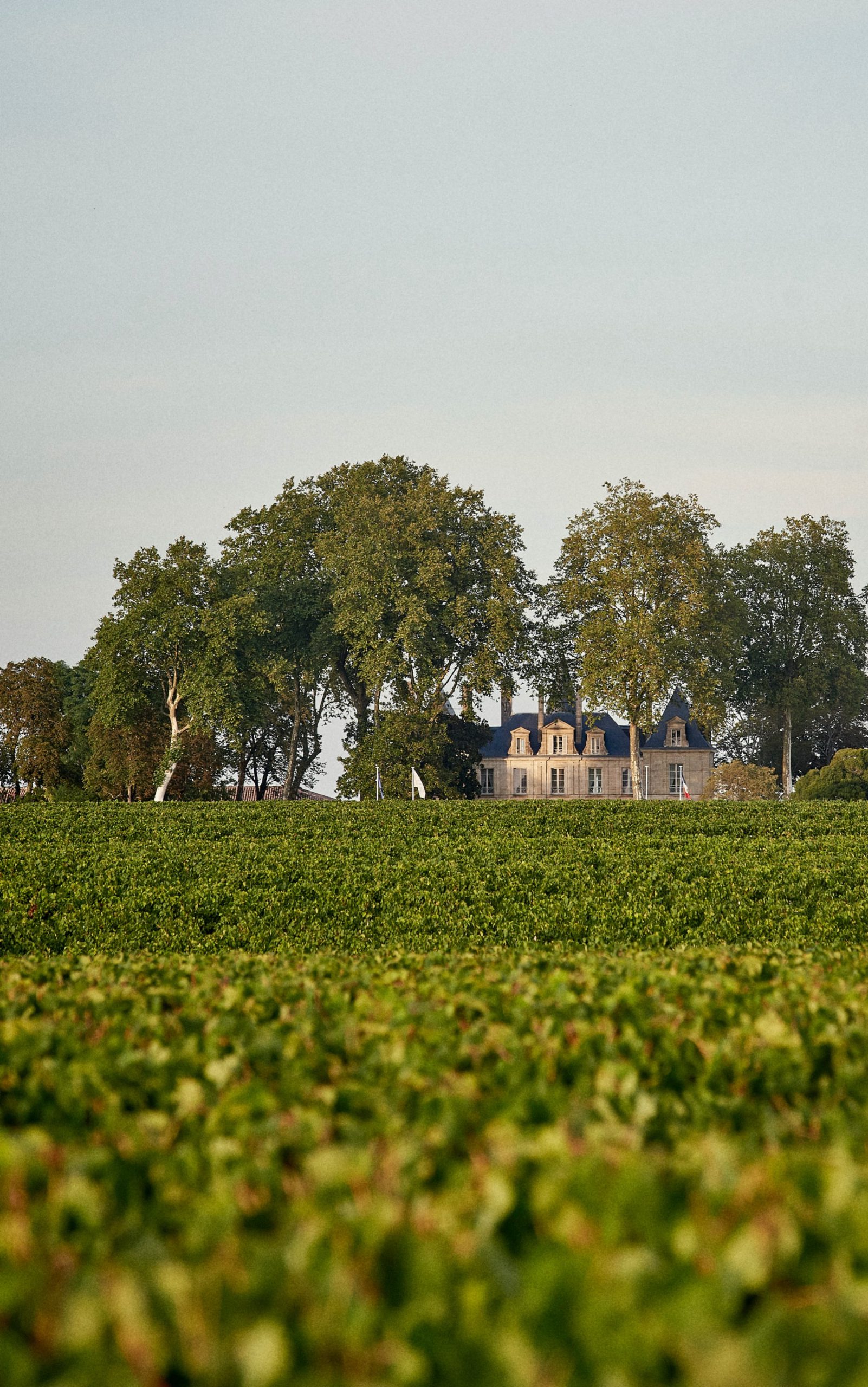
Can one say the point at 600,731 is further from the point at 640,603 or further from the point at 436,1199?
the point at 436,1199

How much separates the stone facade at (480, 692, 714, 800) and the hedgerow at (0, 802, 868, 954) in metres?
43.2

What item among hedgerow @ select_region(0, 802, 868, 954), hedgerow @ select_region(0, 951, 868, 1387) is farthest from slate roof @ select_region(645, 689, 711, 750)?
hedgerow @ select_region(0, 951, 868, 1387)

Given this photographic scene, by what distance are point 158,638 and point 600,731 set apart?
108 ft

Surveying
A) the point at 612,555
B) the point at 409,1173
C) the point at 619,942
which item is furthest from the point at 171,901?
the point at 612,555

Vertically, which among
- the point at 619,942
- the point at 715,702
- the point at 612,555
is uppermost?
the point at 612,555

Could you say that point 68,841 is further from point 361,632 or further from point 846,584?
point 846,584

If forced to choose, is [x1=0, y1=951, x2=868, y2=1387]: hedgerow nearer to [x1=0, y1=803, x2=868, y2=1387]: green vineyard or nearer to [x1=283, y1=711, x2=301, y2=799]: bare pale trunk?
[x1=0, y1=803, x2=868, y2=1387]: green vineyard

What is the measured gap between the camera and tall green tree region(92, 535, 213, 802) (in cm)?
4116

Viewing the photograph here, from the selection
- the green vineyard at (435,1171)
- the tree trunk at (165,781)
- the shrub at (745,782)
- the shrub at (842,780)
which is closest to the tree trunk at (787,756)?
the shrub at (745,782)

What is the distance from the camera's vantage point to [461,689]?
44594mm

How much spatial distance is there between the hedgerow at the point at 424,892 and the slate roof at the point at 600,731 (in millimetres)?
43682

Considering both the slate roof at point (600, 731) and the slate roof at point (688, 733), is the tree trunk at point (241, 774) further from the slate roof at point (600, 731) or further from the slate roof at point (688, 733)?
the slate roof at point (688, 733)

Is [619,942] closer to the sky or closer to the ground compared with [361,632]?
closer to the ground

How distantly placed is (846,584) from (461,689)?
76.0 feet
